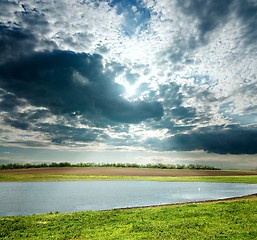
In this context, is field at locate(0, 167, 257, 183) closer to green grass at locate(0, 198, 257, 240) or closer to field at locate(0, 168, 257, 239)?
green grass at locate(0, 198, 257, 240)

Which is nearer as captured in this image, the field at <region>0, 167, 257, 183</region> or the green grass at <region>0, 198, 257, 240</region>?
the green grass at <region>0, 198, 257, 240</region>

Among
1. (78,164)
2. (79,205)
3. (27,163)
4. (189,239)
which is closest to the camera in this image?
(189,239)

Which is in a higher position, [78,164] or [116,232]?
[78,164]

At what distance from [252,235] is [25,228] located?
59.2 ft

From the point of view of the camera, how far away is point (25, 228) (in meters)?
16.1

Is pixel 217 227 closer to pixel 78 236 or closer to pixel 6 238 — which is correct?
pixel 78 236

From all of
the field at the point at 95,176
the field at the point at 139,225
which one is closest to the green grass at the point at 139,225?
the field at the point at 139,225

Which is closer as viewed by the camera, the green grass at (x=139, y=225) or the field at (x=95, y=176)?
the green grass at (x=139, y=225)

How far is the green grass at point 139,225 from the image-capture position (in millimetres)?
14062

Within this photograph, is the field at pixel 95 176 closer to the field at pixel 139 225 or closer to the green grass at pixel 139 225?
the green grass at pixel 139 225

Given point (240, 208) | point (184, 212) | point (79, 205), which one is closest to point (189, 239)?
point (184, 212)

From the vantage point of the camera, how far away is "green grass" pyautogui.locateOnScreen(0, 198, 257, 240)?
1406 cm

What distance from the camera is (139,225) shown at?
16.3 meters

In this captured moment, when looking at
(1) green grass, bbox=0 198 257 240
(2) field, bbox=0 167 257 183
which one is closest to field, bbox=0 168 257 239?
(1) green grass, bbox=0 198 257 240
